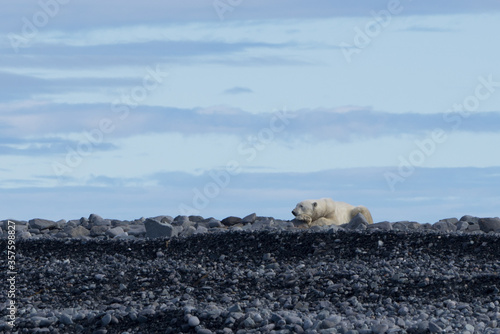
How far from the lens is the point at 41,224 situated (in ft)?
30.3

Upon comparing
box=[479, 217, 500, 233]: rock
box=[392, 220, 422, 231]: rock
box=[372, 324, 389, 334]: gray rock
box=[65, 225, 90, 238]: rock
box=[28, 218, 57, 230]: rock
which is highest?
box=[479, 217, 500, 233]: rock

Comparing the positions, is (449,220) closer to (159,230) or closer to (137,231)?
(159,230)

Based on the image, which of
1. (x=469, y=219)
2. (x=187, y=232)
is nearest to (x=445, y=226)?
(x=469, y=219)

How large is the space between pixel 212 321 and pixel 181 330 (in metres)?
0.19

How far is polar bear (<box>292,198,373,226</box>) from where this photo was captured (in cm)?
909

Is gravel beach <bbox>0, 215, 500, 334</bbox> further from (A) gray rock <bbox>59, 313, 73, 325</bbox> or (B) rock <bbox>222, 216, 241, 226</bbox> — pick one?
(B) rock <bbox>222, 216, 241, 226</bbox>

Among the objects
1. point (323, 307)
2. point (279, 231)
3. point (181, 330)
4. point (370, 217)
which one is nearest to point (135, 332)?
point (181, 330)

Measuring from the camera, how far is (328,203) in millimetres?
9305

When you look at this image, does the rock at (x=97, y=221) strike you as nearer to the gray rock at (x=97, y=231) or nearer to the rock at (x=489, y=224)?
the gray rock at (x=97, y=231)

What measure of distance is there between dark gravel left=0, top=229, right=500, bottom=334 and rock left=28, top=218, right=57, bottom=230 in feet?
5.33

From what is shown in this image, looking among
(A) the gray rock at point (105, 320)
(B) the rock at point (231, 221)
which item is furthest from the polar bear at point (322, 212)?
(A) the gray rock at point (105, 320)

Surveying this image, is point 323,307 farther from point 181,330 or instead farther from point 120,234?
point 120,234

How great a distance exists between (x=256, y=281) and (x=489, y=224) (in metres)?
4.44

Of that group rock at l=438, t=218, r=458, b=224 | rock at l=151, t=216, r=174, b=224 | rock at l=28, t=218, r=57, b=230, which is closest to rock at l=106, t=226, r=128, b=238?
rock at l=151, t=216, r=174, b=224
